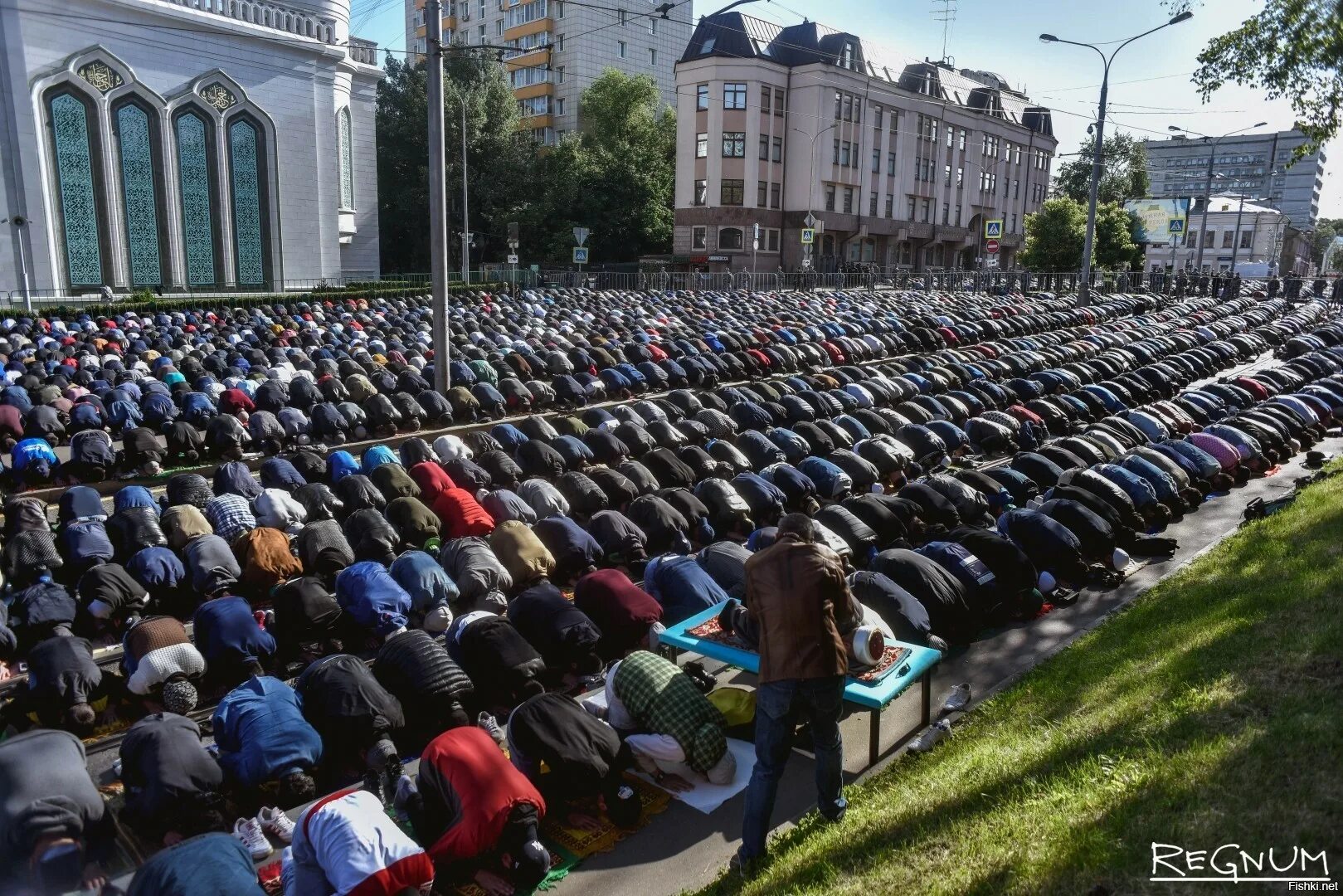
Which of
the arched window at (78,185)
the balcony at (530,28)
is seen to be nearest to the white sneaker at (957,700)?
the arched window at (78,185)

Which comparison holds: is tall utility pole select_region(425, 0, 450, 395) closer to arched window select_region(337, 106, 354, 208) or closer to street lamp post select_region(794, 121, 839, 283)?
arched window select_region(337, 106, 354, 208)

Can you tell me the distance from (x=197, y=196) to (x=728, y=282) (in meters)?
24.2

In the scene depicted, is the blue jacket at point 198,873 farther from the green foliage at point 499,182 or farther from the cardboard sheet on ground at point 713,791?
the green foliage at point 499,182

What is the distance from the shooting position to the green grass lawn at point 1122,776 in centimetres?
446

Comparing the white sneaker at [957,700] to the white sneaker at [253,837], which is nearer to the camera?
the white sneaker at [253,837]

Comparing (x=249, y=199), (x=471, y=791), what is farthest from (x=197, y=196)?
(x=471, y=791)

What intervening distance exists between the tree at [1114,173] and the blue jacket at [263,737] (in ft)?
279

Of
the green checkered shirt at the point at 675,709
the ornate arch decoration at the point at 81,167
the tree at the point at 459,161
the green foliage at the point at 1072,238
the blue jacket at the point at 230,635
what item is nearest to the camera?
the green checkered shirt at the point at 675,709

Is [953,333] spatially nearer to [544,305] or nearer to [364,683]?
[544,305]

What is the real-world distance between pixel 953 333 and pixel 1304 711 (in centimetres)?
2663

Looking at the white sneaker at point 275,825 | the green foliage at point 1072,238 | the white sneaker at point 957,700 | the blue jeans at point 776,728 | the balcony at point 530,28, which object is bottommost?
the white sneaker at point 275,825

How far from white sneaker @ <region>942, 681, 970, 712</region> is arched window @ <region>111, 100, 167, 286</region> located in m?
38.5

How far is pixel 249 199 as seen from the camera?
1574 inches

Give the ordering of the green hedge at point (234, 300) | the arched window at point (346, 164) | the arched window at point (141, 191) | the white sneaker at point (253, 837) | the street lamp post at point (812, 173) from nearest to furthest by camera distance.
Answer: the white sneaker at point (253, 837), the green hedge at point (234, 300), the arched window at point (141, 191), the arched window at point (346, 164), the street lamp post at point (812, 173)
